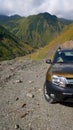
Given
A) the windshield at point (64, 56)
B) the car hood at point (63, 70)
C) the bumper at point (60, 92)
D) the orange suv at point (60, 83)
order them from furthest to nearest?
the windshield at point (64, 56), the car hood at point (63, 70), the orange suv at point (60, 83), the bumper at point (60, 92)

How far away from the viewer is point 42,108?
1120 centimetres

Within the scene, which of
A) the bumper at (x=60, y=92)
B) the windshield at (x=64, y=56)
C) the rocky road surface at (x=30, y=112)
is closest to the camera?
the rocky road surface at (x=30, y=112)

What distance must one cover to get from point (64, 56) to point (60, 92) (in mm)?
3220

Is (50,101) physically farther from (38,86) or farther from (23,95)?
(38,86)

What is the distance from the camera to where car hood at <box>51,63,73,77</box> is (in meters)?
10.6

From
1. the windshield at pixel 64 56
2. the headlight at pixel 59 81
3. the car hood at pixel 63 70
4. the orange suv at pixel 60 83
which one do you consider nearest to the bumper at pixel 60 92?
the orange suv at pixel 60 83

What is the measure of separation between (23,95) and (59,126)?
436 centimetres

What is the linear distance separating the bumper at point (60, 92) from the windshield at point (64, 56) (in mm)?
2282

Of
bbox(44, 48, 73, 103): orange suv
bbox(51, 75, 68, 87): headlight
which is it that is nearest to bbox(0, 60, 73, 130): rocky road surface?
bbox(44, 48, 73, 103): orange suv

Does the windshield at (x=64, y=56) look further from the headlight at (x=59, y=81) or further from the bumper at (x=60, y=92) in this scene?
the bumper at (x=60, y=92)

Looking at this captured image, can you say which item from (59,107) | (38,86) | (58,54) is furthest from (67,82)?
(38,86)

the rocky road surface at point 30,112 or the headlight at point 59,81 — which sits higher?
the headlight at point 59,81

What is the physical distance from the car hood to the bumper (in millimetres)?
490

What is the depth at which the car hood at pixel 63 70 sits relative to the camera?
10633 mm
